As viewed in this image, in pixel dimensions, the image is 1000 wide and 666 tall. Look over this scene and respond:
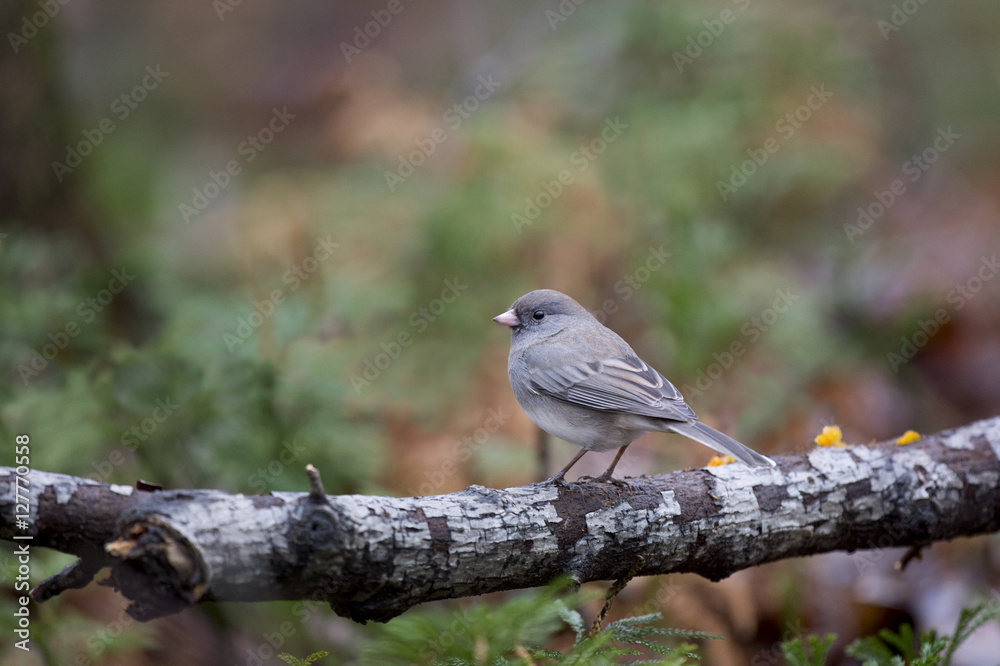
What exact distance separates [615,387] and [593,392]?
0.09 metres

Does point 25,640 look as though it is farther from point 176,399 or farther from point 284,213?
point 284,213

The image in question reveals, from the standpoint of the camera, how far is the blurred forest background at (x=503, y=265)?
11.6 ft

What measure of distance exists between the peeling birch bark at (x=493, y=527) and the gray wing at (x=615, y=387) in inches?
11.3

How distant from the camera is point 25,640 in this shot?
292 centimetres

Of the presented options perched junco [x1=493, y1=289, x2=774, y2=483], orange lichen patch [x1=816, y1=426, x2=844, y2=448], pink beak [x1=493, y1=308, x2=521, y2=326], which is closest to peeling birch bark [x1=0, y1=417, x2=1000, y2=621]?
orange lichen patch [x1=816, y1=426, x2=844, y2=448]

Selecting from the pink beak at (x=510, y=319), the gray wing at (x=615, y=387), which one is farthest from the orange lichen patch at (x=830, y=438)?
the pink beak at (x=510, y=319)

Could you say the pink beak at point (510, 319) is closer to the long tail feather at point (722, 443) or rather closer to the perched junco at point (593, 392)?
the perched junco at point (593, 392)

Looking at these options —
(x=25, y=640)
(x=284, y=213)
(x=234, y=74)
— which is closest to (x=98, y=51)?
(x=234, y=74)

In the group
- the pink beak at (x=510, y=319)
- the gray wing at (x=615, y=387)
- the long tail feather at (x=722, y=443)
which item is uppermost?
the pink beak at (x=510, y=319)

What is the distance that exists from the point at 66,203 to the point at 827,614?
18.0 ft

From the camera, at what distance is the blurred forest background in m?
3.53

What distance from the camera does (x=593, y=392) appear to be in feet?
10.0

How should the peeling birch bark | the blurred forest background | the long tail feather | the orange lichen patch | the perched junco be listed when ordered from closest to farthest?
1. the peeling birch bark
2. the long tail feather
3. the perched junco
4. the orange lichen patch
5. the blurred forest background

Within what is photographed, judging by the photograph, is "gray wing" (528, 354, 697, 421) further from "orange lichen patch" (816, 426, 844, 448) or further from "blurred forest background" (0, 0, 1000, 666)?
"blurred forest background" (0, 0, 1000, 666)
